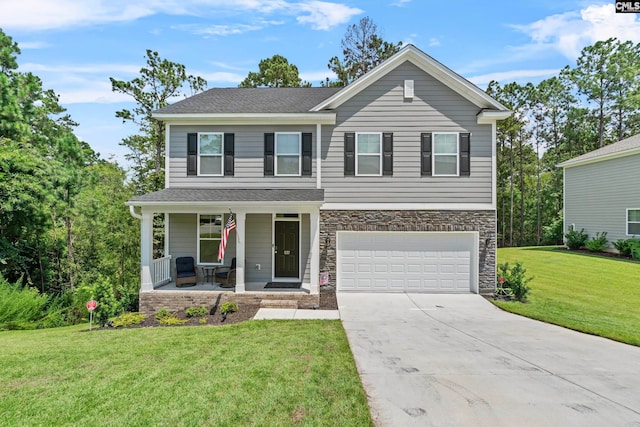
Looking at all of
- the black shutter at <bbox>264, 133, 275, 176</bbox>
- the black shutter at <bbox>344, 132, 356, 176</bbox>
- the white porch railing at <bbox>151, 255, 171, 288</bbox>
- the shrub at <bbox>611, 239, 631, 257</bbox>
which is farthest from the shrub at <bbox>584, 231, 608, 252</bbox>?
the white porch railing at <bbox>151, 255, 171, 288</bbox>

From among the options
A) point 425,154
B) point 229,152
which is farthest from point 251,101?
point 425,154

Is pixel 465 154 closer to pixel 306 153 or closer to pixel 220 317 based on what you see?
pixel 306 153

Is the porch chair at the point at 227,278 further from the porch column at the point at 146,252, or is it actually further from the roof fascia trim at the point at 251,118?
the roof fascia trim at the point at 251,118

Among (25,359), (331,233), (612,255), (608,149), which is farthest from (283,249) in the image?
(608,149)

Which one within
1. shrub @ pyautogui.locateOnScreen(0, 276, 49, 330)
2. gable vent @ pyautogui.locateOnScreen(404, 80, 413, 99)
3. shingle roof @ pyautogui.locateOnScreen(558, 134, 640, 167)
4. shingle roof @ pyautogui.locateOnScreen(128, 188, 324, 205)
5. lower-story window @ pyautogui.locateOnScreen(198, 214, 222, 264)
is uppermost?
gable vent @ pyautogui.locateOnScreen(404, 80, 413, 99)

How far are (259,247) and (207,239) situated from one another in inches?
73.6

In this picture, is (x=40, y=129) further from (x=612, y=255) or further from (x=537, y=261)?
(x=612, y=255)

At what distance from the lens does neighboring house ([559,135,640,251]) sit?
1856 centimetres

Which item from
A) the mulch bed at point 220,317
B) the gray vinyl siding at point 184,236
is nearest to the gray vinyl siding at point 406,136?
the mulch bed at point 220,317

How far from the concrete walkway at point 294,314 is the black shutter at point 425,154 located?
5606 millimetres

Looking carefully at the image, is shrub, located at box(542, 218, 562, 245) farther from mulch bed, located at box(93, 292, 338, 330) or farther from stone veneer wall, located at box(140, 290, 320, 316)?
stone veneer wall, located at box(140, 290, 320, 316)

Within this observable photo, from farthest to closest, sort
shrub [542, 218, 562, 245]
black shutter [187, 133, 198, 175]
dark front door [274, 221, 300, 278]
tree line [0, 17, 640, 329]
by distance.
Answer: shrub [542, 218, 562, 245] → tree line [0, 17, 640, 329] → dark front door [274, 221, 300, 278] → black shutter [187, 133, 198, 175]

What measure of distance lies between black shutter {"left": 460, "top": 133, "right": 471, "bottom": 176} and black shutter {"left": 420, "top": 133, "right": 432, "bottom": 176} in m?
1.06

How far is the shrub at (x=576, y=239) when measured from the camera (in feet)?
70.6
